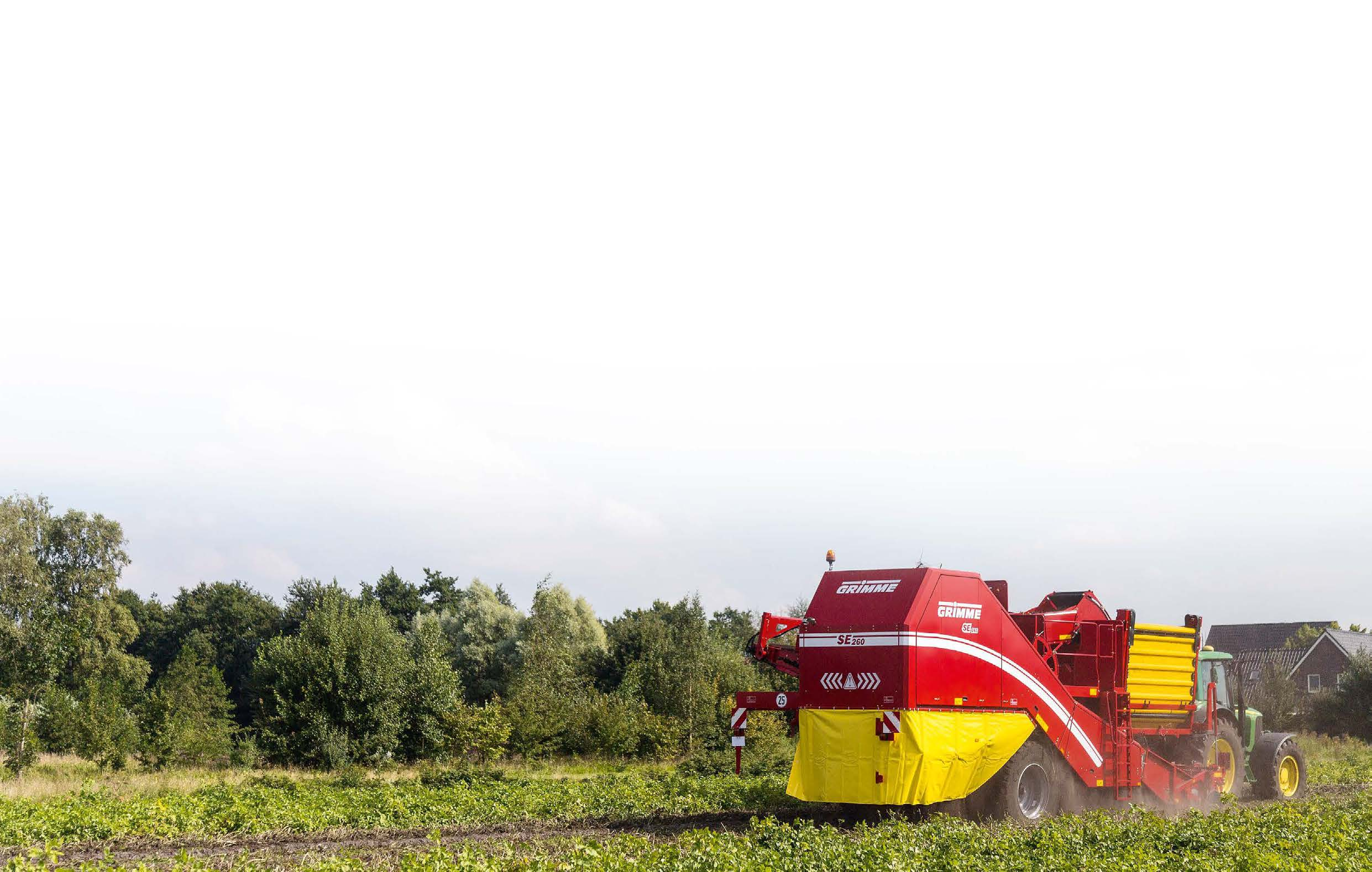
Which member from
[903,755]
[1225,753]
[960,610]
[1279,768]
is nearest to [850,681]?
→ [903,755]

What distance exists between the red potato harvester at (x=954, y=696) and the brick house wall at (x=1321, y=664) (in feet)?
186

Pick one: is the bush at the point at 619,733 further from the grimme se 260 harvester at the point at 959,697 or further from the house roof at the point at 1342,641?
the house roof at the point at 1342,641

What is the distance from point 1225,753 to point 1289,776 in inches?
119

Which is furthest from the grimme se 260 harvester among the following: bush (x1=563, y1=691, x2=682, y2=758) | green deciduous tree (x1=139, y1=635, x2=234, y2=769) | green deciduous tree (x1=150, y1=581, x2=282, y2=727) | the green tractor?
green deciduous tree (x1=150, y1=581, x2=282, y2=727)

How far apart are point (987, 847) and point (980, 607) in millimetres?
4762

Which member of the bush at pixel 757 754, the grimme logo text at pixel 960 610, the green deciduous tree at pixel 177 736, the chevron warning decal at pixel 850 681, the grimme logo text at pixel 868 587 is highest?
the grimme logo text at pixel 868 587

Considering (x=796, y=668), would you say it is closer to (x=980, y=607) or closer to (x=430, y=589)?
(x=980, y=607)

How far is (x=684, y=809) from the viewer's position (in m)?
18.4

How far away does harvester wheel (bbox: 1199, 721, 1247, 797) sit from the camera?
20.6 m

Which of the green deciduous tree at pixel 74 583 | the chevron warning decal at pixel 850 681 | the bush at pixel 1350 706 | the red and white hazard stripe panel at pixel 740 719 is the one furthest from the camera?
the green deciduous tree at pixel 74 583

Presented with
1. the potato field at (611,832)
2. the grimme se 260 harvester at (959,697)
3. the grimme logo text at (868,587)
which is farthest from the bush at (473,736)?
the grimme logo text at (868,587)

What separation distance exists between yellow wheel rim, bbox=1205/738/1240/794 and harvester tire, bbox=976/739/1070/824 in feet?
15.2

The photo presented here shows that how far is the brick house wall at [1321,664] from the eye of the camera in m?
66.8

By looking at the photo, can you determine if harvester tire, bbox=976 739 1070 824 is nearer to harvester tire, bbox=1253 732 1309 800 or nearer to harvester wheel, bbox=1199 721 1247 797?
harvester wheel, bbox=1199 721 1247 797
